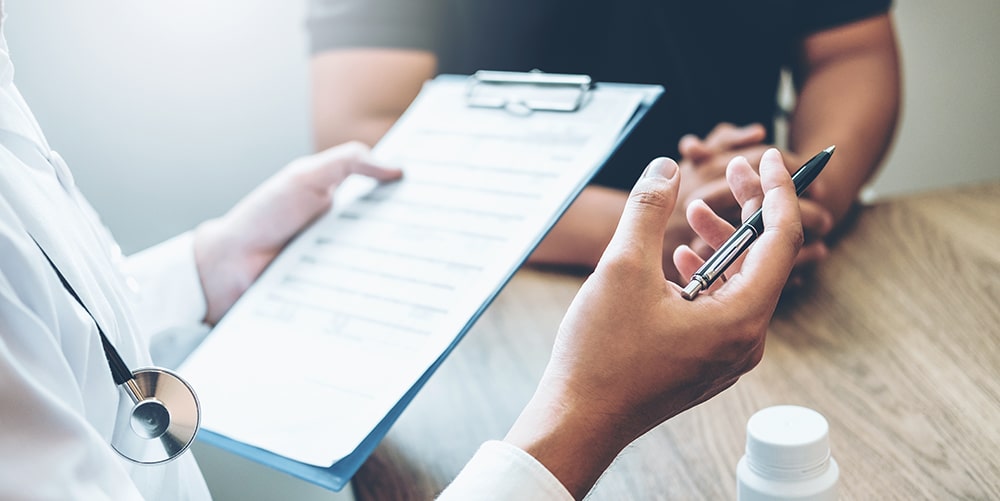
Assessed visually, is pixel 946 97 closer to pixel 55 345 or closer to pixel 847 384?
pixel 847 384

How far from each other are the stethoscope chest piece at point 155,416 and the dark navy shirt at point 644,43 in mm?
810

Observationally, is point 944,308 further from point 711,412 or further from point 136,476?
point 136,476

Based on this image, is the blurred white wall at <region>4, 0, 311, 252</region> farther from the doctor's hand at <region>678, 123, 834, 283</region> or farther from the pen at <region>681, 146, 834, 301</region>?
the pen at <region>681, 146, 834, 301</region>

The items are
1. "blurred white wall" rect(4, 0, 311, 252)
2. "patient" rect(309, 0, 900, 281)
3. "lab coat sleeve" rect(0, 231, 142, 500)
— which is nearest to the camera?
"lab coat sleeve" rect(0, 231, 142, 500)

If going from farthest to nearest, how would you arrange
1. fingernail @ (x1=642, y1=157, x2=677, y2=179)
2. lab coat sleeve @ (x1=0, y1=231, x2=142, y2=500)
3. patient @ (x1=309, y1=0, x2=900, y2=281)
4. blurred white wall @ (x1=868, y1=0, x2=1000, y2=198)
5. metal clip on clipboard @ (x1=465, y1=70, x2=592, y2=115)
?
blurred white wall @ (x1=868, y1=0, x2=1000, y2=198)
patient @ (x1=309, y1=0, x2=900, y2=281)
metal clip on clipboard @ (x1=465, y1=70, x2=592, y2=115)
fingernail @ (x1=642, y1=157, x2=677, y2=179)
lab coat sleeve @ (x1=0, y1=231, x2=142, y2=500)

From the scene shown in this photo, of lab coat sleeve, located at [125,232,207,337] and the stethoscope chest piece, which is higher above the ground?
the stethoscope chest piece

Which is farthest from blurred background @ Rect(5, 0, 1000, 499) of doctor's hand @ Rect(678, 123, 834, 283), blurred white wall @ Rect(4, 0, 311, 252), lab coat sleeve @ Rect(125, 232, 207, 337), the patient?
doctor's hand @ Rect(678, 123, 834, 283)

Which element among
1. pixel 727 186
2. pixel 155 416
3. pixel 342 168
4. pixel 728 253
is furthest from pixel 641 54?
pixel 155 416

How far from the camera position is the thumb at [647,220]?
43 centimetres

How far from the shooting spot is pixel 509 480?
1.37 ft

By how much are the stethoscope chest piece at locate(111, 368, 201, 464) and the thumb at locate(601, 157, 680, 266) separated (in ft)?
0.86

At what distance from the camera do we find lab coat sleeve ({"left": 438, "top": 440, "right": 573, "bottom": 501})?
42 centimetres

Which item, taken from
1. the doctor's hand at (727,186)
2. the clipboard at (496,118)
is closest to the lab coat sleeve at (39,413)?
the clipboard at (496,118)

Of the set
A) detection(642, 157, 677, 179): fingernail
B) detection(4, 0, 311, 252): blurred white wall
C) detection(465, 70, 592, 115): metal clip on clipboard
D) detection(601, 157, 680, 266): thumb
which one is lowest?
detection(4, 0, 311, 252): blurred white wall
